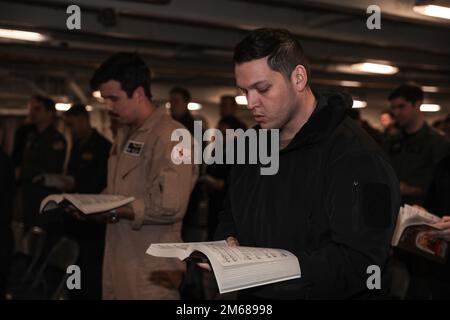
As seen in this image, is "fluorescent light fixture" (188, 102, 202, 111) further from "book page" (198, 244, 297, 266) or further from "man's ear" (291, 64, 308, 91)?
"book page" (198, 244, 297, 266)

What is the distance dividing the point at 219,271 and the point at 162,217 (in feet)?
3.26

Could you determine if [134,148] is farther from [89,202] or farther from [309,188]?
[309,188]

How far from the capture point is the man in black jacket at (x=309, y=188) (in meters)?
1.28

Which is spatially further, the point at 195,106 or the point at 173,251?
the point at 195,106

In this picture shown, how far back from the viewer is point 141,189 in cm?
230

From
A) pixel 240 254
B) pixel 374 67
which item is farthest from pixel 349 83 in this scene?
pixel 240 254

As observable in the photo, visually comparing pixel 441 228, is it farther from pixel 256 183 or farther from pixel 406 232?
pixel 256 183

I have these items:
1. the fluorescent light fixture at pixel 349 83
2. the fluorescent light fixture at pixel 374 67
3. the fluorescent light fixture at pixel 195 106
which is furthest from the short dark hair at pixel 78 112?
the fluorescent light fixture at pixel 195 106

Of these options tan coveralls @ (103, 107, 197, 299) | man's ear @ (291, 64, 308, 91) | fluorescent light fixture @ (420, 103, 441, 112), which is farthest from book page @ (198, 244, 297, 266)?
fluorescent light fixture @ (420, 103, 441, 112)

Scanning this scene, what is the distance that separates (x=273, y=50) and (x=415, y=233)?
37.8 inches

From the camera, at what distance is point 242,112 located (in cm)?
1215

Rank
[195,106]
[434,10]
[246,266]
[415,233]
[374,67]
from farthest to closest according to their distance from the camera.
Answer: [195,106] < [374,67] < [434,10] < [415,233] < [246,266]

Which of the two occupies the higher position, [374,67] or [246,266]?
[374,67]

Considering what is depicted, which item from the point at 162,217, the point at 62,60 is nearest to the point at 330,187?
the point at 162,217
